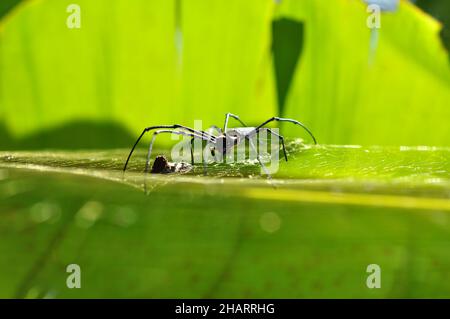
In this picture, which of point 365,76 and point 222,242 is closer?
point 222,242

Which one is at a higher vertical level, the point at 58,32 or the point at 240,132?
the point at 58,32

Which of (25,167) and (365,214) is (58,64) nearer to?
(25,167)

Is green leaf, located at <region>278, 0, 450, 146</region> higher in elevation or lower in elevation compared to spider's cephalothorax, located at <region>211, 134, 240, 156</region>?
higher

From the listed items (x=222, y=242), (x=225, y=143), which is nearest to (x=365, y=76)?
(x=225, y=143)

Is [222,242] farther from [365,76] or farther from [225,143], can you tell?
[365,76]

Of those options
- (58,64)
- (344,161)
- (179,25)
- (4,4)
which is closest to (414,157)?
(344,161)

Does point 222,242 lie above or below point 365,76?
below

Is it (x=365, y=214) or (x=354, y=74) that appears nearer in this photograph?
(x=365, y=214)

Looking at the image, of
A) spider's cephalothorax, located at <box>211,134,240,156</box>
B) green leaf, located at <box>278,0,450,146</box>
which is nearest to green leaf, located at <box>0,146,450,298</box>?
spider's cephalothorax, located at <box>211,134,240,156</box>

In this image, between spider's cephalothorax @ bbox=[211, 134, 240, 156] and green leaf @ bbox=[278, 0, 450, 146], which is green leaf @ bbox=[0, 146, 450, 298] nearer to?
spider's cephalothorax @ bbox=[211, 134, 240, 156]

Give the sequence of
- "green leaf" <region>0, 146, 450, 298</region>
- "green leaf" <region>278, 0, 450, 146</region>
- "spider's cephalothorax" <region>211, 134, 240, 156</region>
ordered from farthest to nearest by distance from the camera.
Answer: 1. "green leaf" <region>278, 0, 450, 146</region>
2. "spider's cephalothorax" <region>211, 134, 240, 156</region>
3. "green leaf" <region>0, 146, 450, 298</region>

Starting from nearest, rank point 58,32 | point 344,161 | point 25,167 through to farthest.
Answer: point 25,167 < point 344,161 < point 58,32
